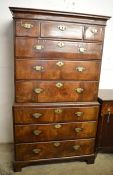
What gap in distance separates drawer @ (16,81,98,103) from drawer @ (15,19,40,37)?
474 mm

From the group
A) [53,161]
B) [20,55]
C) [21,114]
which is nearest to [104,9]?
[20,55]

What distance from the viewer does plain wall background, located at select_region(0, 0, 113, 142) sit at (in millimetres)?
2230

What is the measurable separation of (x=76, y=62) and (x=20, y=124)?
2.89 feet

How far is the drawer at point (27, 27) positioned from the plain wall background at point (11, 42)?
58cm

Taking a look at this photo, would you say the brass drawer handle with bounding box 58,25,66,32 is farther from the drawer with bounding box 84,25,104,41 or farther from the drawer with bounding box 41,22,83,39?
the drawer with bounding box 84,25,104,41

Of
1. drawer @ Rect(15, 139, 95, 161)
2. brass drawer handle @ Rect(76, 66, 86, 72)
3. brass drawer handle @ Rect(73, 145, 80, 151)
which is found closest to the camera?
brass drawer handle @ Rect(76, 66, 86, 72)

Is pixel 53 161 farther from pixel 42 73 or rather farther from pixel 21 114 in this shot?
pixel 42 73

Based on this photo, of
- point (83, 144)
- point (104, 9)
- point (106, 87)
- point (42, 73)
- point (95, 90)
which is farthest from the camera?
point (106, 87)

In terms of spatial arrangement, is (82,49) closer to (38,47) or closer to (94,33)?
(94,33)

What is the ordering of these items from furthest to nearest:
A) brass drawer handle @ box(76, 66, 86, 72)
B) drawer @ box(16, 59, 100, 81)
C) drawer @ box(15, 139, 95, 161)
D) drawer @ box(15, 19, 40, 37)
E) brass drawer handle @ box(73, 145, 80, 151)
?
brass drawer handle @ box(73, 145, 80, 151) → drawer @ box(15, 139, 95, 161) → brass drawer handle @ box(76, 66, 86, 72) → drawer @ box(16, 59, 100, 81) → drawer @ box(15, 19, 40, 37)

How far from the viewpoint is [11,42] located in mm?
2293

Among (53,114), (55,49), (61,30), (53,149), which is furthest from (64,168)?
(61,30)

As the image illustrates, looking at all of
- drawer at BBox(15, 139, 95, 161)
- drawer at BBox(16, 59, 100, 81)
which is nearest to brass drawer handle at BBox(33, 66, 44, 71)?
drawer at BBox(16, 59, 100, 81)

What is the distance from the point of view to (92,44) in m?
1.91
